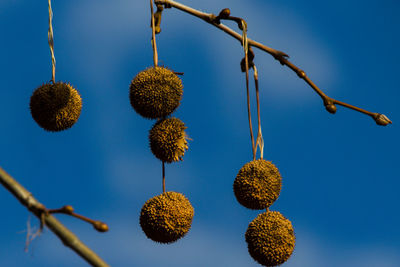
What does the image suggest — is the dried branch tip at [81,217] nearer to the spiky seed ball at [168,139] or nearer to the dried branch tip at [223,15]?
the spiky seed ball at [168,139]

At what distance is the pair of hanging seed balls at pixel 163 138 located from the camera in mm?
1958

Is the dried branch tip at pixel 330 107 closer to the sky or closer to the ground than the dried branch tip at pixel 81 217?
closer to the sky

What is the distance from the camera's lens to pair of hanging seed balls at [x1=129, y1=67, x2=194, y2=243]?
196 centimetres

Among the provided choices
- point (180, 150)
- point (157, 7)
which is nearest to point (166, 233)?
point (180, 150)

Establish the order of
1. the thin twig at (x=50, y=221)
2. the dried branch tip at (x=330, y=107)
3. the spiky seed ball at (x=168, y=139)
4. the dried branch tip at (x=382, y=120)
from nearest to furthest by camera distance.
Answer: the thin twig at (x=50, y=221) → the dried branch tip at (x=382, y=120) → the dried branch tip at (x=330, y=107) → the spiky seed ball at (x=168, y=139)

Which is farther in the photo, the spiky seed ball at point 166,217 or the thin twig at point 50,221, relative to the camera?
the spiky seed ball at point 166,217

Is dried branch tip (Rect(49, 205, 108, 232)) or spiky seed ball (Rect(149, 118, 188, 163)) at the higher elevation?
spiky seed ball (Rect(149, 118, 188, 163))

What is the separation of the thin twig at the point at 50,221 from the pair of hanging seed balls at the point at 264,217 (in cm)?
119

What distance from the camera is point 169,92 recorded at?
80.7 inches

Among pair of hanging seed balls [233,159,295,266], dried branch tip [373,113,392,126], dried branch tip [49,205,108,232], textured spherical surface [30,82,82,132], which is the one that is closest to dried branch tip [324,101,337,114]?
dried branch tip [373,113,392,126]

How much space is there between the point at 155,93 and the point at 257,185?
19.8 inches

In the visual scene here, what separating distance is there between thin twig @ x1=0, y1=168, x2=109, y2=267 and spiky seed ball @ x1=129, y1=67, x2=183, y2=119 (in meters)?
1.24

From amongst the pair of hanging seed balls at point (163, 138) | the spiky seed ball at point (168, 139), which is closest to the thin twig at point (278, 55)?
the pair of hanging seed balls at point (163, 138)

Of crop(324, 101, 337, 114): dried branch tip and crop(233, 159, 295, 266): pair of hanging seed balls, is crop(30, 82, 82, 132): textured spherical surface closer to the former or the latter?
crop(233, 159, 295, 266): pair of hanging seed balls
